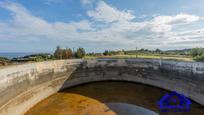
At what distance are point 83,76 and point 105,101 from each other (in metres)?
5.61

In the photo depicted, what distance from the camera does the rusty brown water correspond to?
9.53m

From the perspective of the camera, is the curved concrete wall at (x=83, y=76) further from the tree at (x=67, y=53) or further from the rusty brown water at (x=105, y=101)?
the tree at (x=67, y=53)

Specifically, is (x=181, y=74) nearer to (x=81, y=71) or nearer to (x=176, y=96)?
(x=176, y=96)

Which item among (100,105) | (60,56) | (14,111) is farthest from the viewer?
(60,56)

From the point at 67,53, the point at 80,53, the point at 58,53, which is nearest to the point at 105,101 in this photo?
the point at 80,53

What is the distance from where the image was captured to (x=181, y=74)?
1170 cm

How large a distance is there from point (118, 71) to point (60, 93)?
6.08m

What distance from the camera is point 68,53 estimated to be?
82.2 ft

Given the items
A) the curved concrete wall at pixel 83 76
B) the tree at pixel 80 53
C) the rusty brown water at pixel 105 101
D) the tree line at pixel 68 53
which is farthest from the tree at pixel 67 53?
the rusty brown water at pixel 105 101

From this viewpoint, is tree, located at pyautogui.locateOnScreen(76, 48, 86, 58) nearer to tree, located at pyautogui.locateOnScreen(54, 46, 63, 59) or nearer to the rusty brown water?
tree, located at pyautogui.locateOnScreen(54, 46, 63, 59)

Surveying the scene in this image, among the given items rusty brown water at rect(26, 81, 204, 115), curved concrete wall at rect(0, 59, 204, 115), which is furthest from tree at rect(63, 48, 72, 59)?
rusty brown water at rect(26, 81, 204, 115)

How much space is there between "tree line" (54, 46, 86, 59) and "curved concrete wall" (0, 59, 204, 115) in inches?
317

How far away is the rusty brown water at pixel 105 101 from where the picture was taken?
31.3 feet

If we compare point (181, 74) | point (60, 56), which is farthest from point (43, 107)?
point (60, 56)
